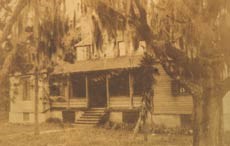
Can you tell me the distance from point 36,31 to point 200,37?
24.0ft

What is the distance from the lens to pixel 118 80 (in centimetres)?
2619

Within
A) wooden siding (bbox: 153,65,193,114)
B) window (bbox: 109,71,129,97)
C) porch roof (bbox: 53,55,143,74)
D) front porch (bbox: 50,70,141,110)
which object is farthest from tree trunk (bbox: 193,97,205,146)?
window (bbox: 109,71,129,97)

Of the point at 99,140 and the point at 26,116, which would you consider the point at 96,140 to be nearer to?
the point at 99,140

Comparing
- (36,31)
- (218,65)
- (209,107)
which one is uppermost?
(36,31)

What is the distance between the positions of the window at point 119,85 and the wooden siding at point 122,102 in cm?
82

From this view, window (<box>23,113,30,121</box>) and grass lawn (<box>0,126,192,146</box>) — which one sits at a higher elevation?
window (<box>23,113,30,121</box>)

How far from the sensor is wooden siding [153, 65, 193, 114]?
21.7 meters

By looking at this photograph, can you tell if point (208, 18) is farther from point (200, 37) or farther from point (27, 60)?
point (27, 60)

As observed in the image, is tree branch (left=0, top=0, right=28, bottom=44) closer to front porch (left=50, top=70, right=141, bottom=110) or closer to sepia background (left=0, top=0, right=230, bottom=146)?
sepia background (left=0, top=0, right=230, bottom=146)

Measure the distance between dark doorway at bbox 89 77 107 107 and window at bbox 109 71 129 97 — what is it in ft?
4.22

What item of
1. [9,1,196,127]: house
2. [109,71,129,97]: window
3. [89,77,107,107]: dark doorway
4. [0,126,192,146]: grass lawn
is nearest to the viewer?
[0,126,192,146]: grass lawn

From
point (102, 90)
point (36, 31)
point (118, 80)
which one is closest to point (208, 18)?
point (36, 31)

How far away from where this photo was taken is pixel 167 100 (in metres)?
22.5

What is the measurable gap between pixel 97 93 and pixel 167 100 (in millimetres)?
6800
